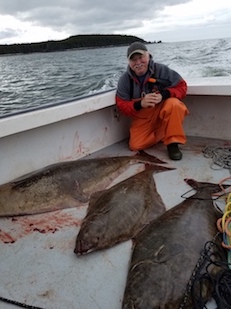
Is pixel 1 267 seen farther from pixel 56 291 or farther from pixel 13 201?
pixel 13 201

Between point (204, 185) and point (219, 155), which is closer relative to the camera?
point (204, 185)

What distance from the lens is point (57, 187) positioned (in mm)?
3455

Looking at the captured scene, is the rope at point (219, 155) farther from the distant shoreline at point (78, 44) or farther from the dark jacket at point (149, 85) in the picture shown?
the distant shoreline at point (78, 44)

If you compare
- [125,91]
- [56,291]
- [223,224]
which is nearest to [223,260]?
[223,224]

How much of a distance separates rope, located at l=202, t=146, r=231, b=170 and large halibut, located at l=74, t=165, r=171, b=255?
1052 millimetres

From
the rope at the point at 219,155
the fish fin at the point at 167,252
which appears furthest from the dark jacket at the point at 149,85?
the fish fin at the point at 167,252

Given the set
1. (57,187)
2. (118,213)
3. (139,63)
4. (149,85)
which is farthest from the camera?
(149,85)

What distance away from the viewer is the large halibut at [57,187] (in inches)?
128

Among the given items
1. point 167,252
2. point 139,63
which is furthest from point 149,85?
point 167,252

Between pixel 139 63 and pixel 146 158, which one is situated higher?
pixel 139 63

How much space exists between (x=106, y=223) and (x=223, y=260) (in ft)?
3.09

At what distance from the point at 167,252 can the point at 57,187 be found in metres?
1.60

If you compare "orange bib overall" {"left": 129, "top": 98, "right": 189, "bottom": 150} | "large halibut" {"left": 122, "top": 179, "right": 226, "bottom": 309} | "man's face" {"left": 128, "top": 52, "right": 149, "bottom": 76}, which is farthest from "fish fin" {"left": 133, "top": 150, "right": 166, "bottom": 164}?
"large halibut" {"left": 122, "top": 179, "right": 226, "bottom": 309}

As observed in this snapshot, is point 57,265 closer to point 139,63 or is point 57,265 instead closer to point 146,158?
point 146,158
